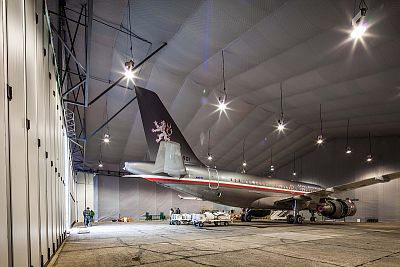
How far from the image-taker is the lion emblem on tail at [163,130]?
13.0 metres

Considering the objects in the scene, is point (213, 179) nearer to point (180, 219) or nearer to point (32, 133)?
point (180, 219)

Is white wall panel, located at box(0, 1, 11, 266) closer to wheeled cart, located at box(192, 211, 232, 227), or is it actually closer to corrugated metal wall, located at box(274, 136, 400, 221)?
wheeled cart, located at box(192, 211, 232, 227)

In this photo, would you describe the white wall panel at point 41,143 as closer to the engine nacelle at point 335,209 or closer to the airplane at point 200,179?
the airplane at point 200,179

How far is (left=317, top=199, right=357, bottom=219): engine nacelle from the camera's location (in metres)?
19.6

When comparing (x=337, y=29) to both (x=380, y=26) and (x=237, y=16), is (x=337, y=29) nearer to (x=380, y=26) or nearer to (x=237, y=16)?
(x=380, y=26)

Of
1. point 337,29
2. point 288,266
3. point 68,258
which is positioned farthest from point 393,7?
point 68,258

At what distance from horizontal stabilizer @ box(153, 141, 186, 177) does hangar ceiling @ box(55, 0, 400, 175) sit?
4.76m

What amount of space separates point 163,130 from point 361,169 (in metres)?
25.8

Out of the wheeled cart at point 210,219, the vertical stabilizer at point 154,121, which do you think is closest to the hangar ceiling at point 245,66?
the vertical stabilizer at point 154,121

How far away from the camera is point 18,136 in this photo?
3287 mm

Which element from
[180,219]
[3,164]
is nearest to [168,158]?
[180,219]

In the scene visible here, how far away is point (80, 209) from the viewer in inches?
1081

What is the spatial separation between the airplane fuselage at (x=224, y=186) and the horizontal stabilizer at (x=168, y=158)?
0.36 meters

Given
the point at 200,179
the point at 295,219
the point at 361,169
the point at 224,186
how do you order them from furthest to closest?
the point at 361,169 → the point at 295,219 → the point at 224,186 → the point at 200,179
